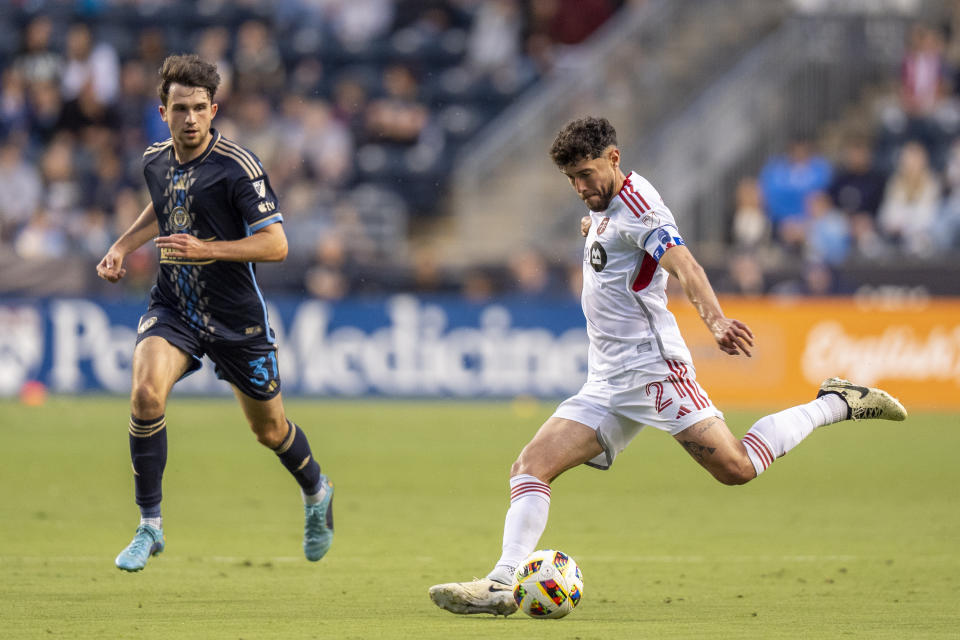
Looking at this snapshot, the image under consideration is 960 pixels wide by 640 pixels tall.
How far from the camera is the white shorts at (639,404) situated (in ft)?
23.2

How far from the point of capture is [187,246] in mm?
7219

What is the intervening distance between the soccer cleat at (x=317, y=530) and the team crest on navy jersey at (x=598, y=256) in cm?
241

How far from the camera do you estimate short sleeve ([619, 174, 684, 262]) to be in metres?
6.73

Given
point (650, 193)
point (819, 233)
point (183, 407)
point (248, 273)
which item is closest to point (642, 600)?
point (650, 193)

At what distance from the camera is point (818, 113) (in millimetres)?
22984

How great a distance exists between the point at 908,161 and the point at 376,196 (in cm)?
726

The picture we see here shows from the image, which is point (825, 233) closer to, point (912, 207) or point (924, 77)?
point (912, 207)

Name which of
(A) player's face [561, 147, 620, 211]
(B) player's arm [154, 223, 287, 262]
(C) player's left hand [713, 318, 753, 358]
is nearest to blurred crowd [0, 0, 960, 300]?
(B) player's arm [154, 223, 287, 262]

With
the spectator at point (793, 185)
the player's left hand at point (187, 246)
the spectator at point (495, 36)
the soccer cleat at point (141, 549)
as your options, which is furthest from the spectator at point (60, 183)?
the player's left hand at point (187, 246)

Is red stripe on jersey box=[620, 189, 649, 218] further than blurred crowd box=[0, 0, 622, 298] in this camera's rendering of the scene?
No

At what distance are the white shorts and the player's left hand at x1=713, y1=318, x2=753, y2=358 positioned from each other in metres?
0.70

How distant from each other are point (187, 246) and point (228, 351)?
90cm

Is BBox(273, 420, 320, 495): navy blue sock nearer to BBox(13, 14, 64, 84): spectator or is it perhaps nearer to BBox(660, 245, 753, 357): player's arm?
BBox(660, 245, 753, 357): player's arm

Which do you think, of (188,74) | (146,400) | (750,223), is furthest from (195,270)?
(750,223)
